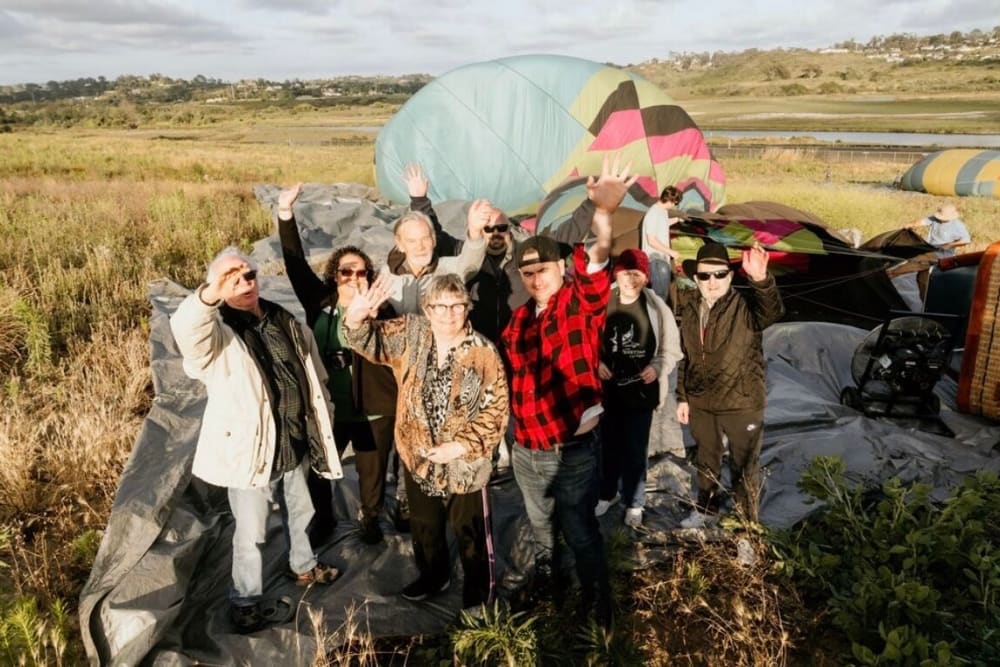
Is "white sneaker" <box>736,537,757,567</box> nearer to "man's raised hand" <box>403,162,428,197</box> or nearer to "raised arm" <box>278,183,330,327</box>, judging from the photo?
"raised arm" <box>278,183,330,327</box>

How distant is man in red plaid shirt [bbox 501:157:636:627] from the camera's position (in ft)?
8.18

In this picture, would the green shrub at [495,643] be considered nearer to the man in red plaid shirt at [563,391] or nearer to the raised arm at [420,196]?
the man in red plaid shirt at [563,391]

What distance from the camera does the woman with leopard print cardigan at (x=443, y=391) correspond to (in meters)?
2.40

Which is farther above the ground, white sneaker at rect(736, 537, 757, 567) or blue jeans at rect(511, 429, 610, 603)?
blue jeans at rect(511, 429, 610, 603)

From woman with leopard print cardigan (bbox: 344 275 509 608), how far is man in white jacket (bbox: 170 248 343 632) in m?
0.32

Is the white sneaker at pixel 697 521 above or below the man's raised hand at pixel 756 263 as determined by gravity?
below

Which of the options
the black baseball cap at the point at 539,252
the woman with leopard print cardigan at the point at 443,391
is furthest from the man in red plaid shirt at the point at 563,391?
the woman with leopard print cardigan at the point at 443,391

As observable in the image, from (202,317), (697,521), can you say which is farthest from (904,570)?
(202,317)

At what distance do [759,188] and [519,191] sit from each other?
9323mm

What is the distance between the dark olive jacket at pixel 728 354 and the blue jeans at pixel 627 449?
0.33 metres

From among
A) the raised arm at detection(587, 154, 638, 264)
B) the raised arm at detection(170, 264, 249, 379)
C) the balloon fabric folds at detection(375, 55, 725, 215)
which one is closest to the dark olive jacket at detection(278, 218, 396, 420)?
the raised arm at detection(170, 264, 249, 379)

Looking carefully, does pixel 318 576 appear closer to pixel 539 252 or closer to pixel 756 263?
pixel 539 252

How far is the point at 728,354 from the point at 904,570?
1.13m

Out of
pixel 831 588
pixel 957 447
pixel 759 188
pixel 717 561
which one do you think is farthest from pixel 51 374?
pixel 759 188
